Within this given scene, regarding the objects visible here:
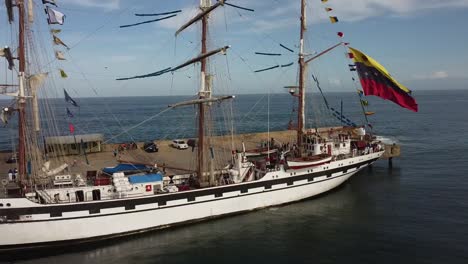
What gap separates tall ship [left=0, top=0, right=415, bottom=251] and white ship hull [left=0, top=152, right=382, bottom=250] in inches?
2.1

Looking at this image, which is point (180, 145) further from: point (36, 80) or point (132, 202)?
point (36, 80)

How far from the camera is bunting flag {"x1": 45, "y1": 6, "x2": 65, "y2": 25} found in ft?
69.5

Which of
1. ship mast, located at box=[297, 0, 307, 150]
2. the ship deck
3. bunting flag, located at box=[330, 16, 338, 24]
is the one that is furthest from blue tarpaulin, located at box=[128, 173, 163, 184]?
bunting flag, located at box=[330, 16, 338, 24]

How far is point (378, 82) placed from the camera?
100 feet

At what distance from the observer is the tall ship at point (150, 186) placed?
2111 cm

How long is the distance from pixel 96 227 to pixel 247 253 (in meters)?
9.42

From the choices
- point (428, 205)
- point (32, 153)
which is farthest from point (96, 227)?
point (428, 205)

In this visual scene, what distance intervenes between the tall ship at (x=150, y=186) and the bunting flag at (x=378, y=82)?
0.08 metres

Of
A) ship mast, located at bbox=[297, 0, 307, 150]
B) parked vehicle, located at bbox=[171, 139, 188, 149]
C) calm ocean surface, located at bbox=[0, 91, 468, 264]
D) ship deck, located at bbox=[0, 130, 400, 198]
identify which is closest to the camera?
calm ocean surface, located at bbox=[0, 91, 468, 264]

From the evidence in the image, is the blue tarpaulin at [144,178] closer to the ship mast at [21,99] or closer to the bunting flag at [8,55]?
the ship mast at [21,99]

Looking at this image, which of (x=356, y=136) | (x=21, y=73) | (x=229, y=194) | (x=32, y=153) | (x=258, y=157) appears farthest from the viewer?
(x=356, y=136)

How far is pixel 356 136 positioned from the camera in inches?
1588

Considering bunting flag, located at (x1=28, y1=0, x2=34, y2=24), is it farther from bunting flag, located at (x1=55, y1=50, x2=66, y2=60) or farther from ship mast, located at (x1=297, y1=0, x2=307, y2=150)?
ship mast, located at (x1=297, y1=0, x2=307, y2=150)

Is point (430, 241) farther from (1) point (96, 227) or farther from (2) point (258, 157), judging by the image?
(1) point (96, 227)
